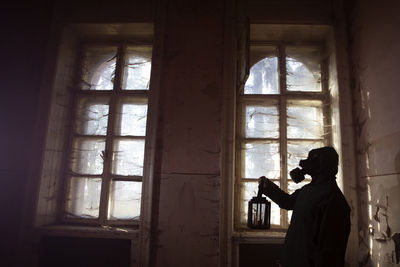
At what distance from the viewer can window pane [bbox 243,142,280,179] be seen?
2.89 m

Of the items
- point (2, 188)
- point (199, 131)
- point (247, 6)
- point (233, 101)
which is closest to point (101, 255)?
point (2, 188)

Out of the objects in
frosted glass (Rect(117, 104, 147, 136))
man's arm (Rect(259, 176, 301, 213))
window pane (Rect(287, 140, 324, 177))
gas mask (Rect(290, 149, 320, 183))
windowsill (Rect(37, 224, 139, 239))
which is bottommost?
windowsill (Rect(37, 224, 139, 239))

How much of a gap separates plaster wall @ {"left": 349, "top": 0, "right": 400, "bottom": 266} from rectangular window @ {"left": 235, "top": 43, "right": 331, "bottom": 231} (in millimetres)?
439

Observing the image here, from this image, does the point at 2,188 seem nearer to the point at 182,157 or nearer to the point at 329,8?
the point at 182,157

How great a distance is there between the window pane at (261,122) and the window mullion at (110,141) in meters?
1.39

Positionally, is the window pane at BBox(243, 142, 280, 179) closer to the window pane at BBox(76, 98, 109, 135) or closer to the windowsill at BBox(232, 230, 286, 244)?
the windowsill at BBox(232, 230, 286, 244)

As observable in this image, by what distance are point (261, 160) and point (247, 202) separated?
1.44 ft

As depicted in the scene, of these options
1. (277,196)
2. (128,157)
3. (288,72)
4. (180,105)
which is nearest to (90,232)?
(128,157)

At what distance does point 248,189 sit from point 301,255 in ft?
3.70

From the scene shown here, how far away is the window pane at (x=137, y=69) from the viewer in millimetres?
3164

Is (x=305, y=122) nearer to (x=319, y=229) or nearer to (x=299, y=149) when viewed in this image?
(x=299, y=149)

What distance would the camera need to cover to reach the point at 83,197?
298 centimetres

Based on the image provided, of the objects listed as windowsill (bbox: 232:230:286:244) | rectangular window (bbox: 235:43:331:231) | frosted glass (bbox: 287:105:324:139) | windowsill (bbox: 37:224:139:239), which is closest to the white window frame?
windowsill (bbox: 37:224:139:239)

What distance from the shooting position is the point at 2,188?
2781mm
